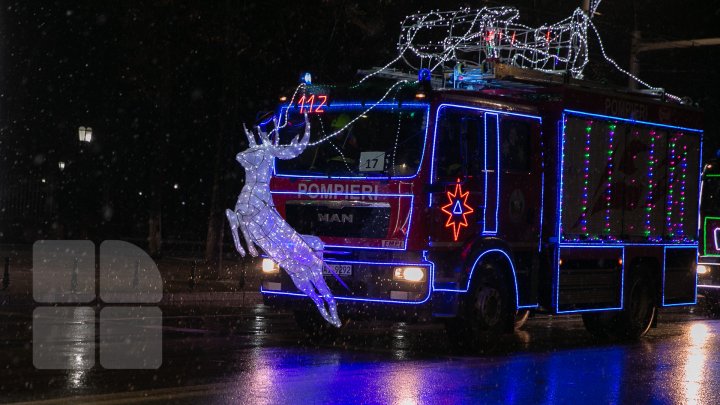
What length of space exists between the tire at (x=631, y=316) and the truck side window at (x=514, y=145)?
317 centimetres

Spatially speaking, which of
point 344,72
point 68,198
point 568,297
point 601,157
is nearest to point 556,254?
point 568,297

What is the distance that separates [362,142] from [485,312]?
2676mm

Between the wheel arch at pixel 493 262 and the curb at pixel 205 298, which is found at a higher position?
the wheel arch at pixel 493 262

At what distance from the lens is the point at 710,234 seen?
22703 mm

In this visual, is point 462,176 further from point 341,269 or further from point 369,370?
point 369,370

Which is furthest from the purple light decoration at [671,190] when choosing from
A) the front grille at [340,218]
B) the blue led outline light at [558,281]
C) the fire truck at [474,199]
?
the front grille at [340,218]

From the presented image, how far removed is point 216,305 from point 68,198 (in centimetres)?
2437

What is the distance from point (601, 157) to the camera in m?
16.0

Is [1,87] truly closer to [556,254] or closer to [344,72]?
[344,72]

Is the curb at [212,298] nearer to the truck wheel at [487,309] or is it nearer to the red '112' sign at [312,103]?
the red '112' sign at [312,103]

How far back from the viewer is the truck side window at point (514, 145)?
46.9 ft

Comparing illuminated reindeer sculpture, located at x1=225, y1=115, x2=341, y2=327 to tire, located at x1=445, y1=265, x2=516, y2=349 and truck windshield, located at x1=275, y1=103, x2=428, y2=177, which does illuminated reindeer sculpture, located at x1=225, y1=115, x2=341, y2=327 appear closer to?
truck windshield, located at x1=275, y1=103, x2=428, y2=177

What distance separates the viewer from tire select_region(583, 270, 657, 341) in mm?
16656

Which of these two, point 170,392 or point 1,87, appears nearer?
point 170,392
